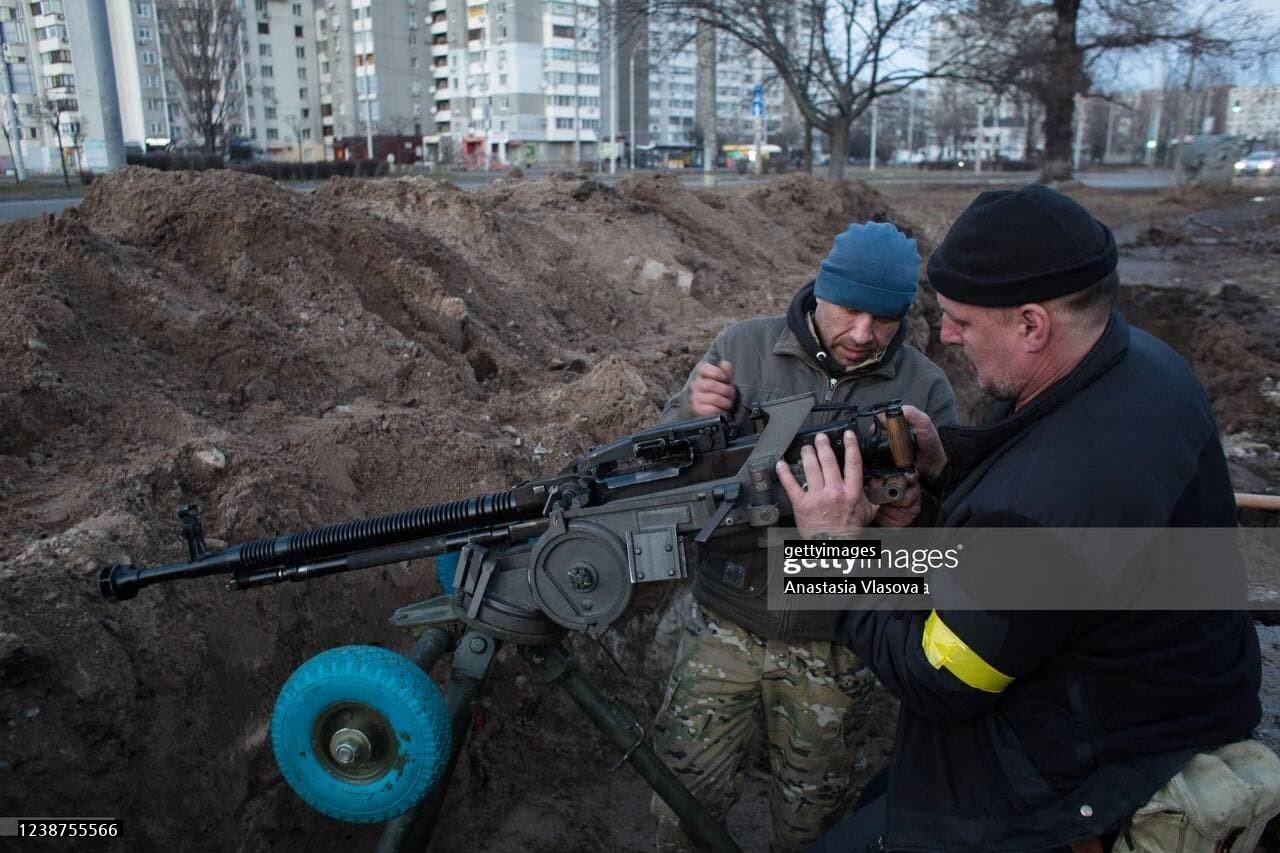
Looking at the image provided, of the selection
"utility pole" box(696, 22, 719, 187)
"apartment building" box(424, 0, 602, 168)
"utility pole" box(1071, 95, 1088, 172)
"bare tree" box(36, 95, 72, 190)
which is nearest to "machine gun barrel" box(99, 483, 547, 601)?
"utility pole" box(696, 22, 719, 187)

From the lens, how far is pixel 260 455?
13.3ft

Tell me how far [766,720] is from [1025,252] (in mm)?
1714

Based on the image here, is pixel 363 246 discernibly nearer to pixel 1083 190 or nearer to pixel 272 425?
pixel 272 425

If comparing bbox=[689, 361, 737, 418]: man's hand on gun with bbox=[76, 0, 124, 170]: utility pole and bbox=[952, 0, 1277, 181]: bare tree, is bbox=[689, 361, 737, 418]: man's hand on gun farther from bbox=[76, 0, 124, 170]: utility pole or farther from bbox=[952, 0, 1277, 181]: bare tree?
bbox=[952, 0, 1277, 181]: bare tree

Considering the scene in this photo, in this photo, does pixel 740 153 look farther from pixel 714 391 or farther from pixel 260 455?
pixel 714 391

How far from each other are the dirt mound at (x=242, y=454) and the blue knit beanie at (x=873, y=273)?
7.78 feet

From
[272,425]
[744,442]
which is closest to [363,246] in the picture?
[272,425]

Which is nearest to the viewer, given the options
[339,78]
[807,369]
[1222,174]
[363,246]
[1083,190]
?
[807,369]

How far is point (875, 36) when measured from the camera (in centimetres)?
1911

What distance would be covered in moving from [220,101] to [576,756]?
36841mm

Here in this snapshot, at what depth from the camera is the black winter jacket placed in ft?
5.66

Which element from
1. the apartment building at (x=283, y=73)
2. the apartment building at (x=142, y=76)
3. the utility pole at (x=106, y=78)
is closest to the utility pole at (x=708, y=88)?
the utility pole at (x=106, y=78)

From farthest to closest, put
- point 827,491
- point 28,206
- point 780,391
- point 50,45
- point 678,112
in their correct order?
point 678,112 < point 50,45 < point 28,206 < point 780,391 < point 827,491

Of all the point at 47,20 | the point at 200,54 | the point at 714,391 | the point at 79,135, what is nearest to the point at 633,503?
the point at 714,391
